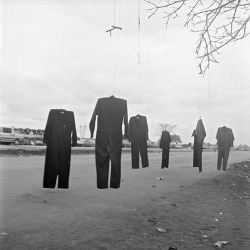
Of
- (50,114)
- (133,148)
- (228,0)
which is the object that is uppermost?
(228,0)

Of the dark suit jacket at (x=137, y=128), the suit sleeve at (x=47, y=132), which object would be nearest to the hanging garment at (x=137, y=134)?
the dark suit jacket at (x=137, y=128)

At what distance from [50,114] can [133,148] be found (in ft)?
7.43

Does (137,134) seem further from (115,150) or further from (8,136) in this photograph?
(8,136)

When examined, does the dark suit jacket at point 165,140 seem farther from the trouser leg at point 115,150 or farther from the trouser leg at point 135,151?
the trouser leg at point 115,150

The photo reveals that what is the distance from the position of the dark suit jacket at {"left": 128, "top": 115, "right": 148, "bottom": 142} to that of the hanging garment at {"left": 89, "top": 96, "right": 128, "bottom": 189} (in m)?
1.50

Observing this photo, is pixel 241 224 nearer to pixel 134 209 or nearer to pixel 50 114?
→ pixel 134 209

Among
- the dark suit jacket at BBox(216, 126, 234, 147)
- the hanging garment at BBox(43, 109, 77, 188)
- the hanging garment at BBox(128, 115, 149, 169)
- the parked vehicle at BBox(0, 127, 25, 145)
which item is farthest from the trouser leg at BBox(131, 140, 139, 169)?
the parked vehicle at BBox(0, 127, 25, 145)

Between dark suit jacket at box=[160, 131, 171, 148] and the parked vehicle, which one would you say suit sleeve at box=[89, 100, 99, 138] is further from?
the parked vehicle

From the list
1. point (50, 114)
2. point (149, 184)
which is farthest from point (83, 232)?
point (149, 184)

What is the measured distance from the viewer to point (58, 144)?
5.65 meters

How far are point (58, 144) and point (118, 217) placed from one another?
6.07 feet

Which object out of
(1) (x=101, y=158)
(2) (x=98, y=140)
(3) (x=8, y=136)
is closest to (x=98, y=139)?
(2) (x=98, y=140)

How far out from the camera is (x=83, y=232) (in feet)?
16.8

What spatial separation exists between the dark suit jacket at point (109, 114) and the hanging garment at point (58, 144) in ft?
1.37
